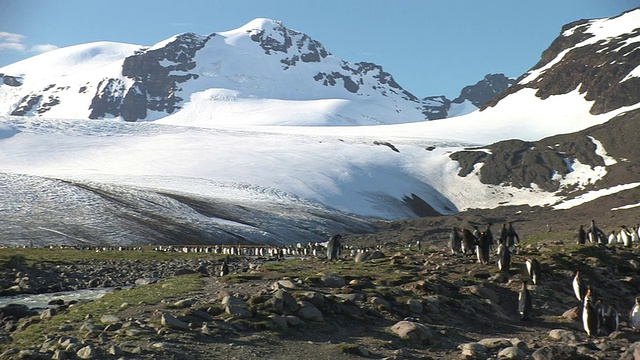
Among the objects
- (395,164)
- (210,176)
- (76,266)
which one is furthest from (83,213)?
(395,164)

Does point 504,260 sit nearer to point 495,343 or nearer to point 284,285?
point 495,343

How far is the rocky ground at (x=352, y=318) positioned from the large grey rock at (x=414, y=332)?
2cm

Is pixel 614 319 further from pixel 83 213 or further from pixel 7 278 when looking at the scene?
pixel 83 213

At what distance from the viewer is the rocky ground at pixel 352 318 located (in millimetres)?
14008

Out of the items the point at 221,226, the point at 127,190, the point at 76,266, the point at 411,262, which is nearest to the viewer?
the point at 411,262

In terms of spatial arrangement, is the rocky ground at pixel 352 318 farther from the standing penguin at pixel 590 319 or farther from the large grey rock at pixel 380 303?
the standing penguin at pixel 590 319

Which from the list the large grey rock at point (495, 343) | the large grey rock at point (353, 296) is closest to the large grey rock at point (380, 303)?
the large grey rock at point (353, 296)

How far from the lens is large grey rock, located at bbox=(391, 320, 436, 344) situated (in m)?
15.6

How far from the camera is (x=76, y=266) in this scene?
38531 millimetres

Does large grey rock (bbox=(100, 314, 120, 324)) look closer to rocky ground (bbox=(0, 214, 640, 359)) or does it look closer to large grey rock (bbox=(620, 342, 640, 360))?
rocky ground (bbox=(0, 214, 640, 359))

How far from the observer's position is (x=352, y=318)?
16719 mm

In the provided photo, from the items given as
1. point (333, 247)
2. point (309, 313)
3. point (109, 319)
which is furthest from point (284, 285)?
point (333, 247)

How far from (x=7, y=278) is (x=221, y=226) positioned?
55.5 m

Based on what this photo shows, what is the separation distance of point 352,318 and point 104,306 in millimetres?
5758
